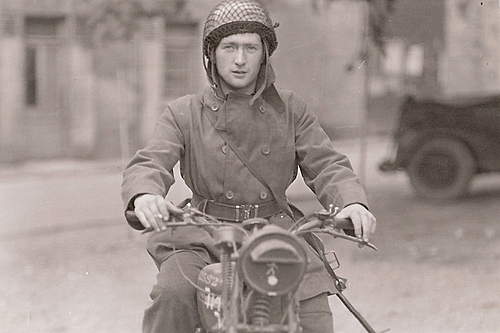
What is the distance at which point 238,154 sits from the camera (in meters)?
3.82

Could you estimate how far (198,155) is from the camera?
151 inches

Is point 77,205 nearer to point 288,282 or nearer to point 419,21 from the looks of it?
point 419,21

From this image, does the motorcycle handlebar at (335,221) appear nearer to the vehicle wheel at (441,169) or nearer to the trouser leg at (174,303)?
the trouser leg at (174,303)

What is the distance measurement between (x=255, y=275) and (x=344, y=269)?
5.99 metres

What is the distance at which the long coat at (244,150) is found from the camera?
376 cm

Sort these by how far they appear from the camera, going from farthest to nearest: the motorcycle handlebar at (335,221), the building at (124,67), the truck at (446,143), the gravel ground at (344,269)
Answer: the building at (124,67), the truck at (446,143), the gravel ground at (344,269), the motorcycle handlebar at (335,221)

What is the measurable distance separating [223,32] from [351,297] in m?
4.45

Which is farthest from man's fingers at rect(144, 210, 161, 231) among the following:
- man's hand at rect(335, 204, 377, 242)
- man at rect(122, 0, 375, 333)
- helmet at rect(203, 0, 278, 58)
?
helmet at rect(203, 0, 278, 58)

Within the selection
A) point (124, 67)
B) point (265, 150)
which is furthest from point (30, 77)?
point (265, 150)

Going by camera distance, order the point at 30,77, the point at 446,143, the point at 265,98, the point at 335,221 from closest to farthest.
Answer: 1. the point at 335,221
2. the point at 265,98
3. the point at 446,143
4. the point at 30,77

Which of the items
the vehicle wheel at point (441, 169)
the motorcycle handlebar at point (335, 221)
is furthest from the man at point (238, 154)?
the vehicle wheel at point (441, 169)

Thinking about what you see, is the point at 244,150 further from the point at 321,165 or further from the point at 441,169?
the point at 441,169

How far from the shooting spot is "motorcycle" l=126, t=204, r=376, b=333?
295 cm

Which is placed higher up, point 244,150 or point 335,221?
point 244,150
